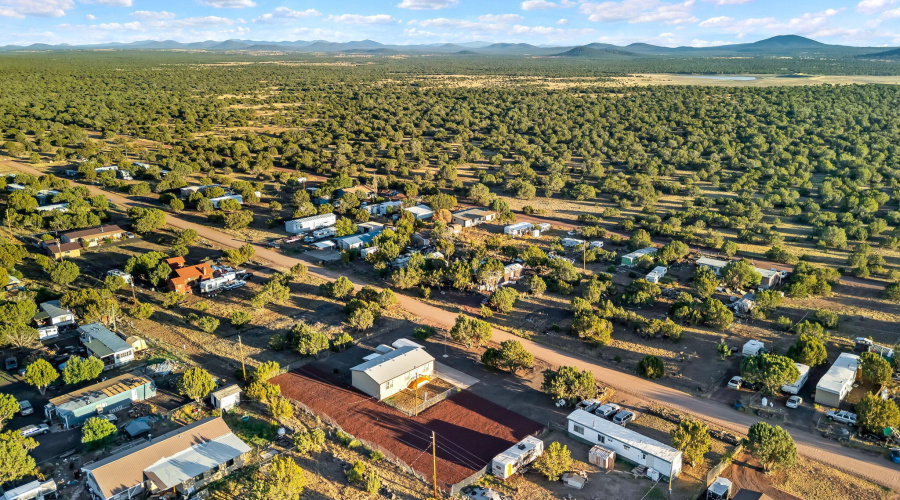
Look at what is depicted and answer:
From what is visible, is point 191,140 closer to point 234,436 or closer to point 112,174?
point 112,174

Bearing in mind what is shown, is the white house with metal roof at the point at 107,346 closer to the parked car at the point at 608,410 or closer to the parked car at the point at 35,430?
the parked car at the point at 35,430

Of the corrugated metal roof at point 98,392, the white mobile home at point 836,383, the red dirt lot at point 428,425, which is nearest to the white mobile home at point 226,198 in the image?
the corrugated metal roof at point 98,392

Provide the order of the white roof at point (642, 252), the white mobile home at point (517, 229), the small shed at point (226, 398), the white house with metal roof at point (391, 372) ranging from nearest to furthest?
the small shed at point (226, 398) < the white house with metal roof at point (391, 372) < the white roof at point (642, 252) < the white mobile home at point (517, 229)

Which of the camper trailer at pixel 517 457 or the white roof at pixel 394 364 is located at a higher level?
the white roof at pixel 394 364

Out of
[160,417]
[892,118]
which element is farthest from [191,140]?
[892,118]

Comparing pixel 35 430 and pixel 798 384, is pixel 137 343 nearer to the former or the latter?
pixel 35 430

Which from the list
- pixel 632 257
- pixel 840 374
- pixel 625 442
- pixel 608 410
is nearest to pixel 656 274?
pixel 632 257

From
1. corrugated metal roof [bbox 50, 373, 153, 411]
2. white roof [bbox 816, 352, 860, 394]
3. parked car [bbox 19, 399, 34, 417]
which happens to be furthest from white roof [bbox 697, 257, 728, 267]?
parked car [bbox 19, 399, 34, 417]
